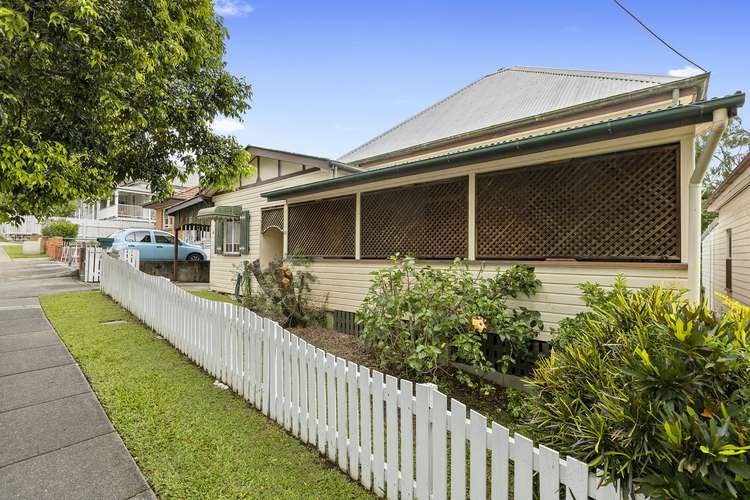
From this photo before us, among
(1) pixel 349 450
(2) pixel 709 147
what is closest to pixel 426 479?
(1) pixel 349 450

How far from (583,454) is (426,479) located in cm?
101

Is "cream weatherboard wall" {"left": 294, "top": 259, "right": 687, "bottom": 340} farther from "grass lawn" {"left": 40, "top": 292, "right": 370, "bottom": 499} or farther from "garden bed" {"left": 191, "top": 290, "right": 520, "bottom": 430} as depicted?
"grass lawn" {"left": 40, "top": 292, "right": 370, "bottom": 499}

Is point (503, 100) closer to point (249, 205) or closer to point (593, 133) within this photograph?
point (593, 133)

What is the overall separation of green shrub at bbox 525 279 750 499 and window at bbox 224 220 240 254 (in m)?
11.9

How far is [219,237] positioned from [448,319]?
34.9ft

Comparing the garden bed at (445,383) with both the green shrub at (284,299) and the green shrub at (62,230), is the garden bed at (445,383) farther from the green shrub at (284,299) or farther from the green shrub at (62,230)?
the green shrub at (62,230)

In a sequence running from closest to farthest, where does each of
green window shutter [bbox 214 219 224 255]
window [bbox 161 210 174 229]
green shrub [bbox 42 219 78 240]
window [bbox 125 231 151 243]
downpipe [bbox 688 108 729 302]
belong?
1. downpipe [bbox 688 108 729 302]
2. green window shutter [bbox 214 219 224 255]
3. window [bbox 125 231 151 243]
4. window [bbox 161 210 174 229]
5. green shrub [bbox 42 219 78 240]

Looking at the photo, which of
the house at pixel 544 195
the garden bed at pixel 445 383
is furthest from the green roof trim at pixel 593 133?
the garden bed at pixel 445 383

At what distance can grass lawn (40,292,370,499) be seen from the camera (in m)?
2.80

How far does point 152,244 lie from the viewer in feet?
55.5

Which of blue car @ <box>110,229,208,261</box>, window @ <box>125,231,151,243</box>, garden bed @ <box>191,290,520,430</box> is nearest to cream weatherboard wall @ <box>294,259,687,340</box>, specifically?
garden bed @ <box>191,290,520,430</box>

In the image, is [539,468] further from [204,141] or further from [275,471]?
[204,141]

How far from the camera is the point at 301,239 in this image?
9242 mm

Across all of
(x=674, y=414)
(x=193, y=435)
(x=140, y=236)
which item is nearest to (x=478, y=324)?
(x=674, y=414)
